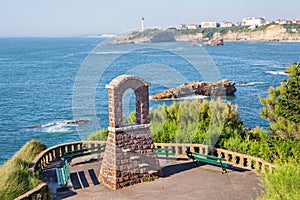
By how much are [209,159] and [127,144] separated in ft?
11.9

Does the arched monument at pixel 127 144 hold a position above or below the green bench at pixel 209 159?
above

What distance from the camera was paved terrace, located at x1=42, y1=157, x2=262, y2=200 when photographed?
38.6ft

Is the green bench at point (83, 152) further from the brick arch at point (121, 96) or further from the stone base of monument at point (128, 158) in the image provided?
the brick arch at point (121, 96)

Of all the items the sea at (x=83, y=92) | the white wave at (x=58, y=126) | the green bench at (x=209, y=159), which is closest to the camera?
the green bench at (x=209, y=159)

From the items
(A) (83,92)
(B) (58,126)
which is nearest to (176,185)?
(B) (58,126)

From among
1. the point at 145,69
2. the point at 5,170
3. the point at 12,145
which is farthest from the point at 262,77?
the point at 5,170

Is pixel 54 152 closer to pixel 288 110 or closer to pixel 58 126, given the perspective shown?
pixel 288 110

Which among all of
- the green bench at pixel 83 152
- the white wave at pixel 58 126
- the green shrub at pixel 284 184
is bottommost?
the white wave at pixel 58 126

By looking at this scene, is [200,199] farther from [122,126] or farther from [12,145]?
[12,145]

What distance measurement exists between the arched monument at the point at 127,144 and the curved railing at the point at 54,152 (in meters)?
2.61

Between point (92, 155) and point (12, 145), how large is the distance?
61.8 ft

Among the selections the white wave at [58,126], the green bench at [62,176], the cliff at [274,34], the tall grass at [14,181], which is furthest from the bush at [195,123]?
the cliff at [274,34]

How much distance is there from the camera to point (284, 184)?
8.96 metres

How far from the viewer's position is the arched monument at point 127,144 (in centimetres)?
1216
